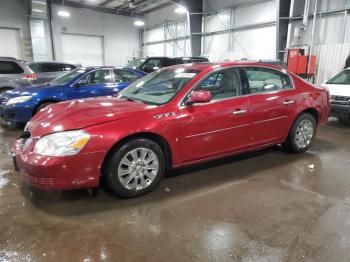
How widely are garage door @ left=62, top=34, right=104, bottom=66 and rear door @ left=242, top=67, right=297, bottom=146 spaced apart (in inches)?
701

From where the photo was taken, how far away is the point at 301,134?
4336mm

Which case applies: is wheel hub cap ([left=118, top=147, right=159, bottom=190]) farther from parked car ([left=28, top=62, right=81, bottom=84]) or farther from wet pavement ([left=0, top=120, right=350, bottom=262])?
parked car ([left=28, top=62, right=81, bottom=84])

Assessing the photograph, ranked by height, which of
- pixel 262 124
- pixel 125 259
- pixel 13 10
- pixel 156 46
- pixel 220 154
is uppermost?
pixel 13 10

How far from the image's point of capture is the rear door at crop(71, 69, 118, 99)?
20.2 ft

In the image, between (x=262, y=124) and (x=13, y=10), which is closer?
(x=262, y=124)

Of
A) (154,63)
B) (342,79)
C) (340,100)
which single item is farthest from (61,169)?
(154,63)

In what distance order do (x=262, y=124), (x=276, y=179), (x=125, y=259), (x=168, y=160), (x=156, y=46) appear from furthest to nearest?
(x=156, y=46) < (x=262, y=124) < (x=276, y=179) < (x=168, y=160) < (x=125, y=259)

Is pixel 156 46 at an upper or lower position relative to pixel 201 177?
upper

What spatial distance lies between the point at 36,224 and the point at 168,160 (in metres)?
1.44

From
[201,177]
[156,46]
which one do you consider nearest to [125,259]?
A: [201,177]

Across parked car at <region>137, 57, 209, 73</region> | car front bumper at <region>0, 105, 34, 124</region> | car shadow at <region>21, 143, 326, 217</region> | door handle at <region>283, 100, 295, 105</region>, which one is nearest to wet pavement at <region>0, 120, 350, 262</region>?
car shadow at <region>21, 143, 326, 217</region>

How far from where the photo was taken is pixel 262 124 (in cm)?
377

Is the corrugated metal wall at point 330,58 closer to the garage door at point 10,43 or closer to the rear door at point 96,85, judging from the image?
the rear door at point 96,85

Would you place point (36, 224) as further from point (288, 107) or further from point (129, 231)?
point (288, 107)
